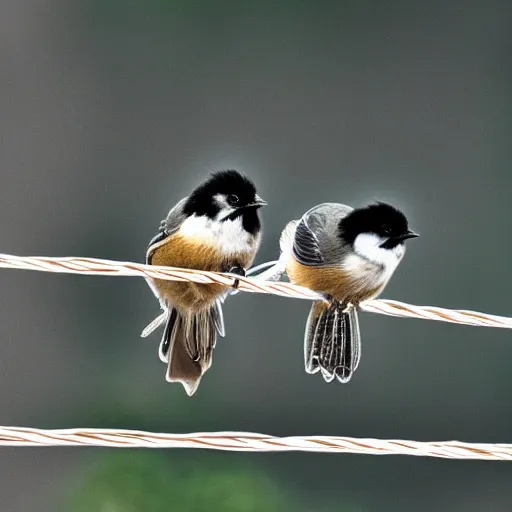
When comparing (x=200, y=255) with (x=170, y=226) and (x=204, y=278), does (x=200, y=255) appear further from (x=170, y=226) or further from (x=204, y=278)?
(x=204, y=278)

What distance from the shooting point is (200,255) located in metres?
1.76

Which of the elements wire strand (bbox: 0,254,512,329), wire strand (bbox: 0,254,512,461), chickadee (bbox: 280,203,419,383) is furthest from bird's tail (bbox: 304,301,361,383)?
wire strand (bbox: 0,254,512,461)

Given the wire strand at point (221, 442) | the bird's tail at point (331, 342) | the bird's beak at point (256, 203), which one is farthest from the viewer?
the bird's tail at point (331, 342)

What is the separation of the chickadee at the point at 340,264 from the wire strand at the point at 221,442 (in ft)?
1.74

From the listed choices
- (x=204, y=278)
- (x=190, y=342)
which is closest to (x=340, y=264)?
(x=190, y=342)

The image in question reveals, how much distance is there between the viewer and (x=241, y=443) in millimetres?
1170

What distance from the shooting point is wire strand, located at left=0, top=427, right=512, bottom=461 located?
1136mm

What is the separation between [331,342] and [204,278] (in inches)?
20.7

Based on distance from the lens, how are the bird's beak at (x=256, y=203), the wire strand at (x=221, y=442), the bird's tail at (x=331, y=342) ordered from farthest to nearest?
the bird's tail at (x=331, y=342)
the bird's beak at (x=256, y=203)
the wire strand at (x=221, y=442)

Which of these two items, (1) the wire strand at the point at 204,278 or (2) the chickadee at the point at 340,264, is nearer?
(1) the wire strand at the point at 204,278

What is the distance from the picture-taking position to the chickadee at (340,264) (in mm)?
1738

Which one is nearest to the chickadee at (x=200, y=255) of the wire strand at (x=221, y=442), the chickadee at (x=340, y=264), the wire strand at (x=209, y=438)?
the chickadee at (x=340, y=264)

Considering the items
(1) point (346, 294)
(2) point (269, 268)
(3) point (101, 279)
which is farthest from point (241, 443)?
(3) point (101, 279)

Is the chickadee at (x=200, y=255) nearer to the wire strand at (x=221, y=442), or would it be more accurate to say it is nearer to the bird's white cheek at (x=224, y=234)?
the bird's white cheek at (x=224, y=234)
